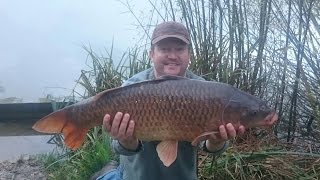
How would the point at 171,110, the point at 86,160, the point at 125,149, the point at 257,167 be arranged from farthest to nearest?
the point at 86,160, the point at 257,167, the point at 125,149, the point at 171,110

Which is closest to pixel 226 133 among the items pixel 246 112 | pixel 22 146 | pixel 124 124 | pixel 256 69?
pixel 246 112

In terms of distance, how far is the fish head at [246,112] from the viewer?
213 cm

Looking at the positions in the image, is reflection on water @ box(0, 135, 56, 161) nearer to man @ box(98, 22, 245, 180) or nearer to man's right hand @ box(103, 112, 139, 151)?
man @ box(98, 22, 245, 180)

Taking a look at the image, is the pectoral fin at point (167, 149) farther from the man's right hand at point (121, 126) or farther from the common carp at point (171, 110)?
the man's right hand at point (121, 126)

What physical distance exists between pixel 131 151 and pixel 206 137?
0.39 metres

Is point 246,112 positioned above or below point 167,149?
above

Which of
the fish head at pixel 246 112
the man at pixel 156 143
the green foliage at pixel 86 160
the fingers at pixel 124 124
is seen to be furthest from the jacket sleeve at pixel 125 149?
the green foliage at pixel 86 160

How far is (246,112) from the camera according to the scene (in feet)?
7.05

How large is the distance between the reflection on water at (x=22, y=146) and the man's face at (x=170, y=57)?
2.42 metres

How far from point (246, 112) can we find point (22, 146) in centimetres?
320

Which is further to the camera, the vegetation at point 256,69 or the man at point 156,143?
the vegetation at point 256,69

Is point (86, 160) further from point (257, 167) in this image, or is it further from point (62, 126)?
point (62, 126)

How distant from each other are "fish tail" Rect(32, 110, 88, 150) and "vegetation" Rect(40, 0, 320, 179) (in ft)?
4.28

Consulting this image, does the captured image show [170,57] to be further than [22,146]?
No
